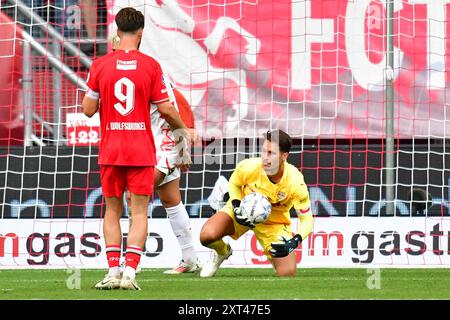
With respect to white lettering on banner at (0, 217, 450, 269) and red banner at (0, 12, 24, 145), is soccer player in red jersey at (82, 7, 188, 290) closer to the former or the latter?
white lettering on banner at (0, 217, 450, 269)

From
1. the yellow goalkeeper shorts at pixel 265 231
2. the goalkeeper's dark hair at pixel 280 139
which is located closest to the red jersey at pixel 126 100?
the goalkeeper's dark hair at pixel 280 139

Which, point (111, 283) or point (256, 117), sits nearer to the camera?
point (111, 283)

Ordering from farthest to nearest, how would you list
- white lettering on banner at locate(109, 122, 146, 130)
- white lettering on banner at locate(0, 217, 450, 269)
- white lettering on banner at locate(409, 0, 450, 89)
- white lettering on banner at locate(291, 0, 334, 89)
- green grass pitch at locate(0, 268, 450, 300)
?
white lettering on banner at locate(291, 0, 334, 89)
white lettering on banner at locate(409, 0, 450, 89)
white lettering on banner at locate(0, 217, 450, 269)
white lettering on banner at locate(109, 122, 146, 130)
green grass pitch at locate(0, 268, 450, 300)

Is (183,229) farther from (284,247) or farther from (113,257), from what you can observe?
(113,257)

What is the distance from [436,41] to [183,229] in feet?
13.4

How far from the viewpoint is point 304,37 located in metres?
13.2

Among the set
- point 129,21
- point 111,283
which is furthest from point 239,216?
point 129,21

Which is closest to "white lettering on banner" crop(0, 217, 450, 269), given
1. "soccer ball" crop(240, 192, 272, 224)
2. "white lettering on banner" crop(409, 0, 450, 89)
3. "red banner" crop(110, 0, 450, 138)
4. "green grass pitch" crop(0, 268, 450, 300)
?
"green grass pitch" crop(0, 268, 450, 300)

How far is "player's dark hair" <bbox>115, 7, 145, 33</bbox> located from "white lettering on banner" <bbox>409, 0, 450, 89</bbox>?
555 centimetres

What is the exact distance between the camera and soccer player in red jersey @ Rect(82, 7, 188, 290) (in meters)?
8.05

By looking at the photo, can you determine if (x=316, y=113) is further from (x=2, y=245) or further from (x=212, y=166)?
(x=2, y=245)

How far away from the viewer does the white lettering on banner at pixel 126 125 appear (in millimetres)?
8094
